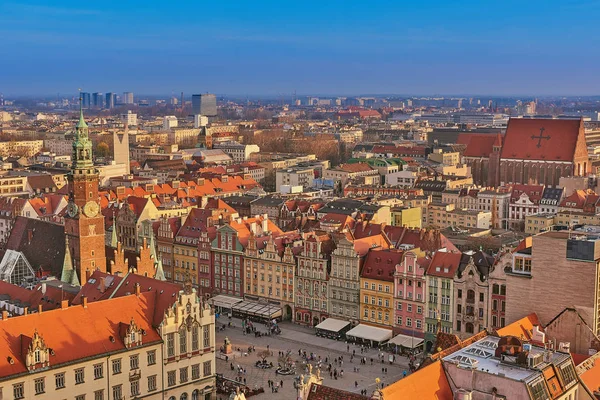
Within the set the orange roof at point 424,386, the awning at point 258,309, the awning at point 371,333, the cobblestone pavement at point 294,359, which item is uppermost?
the orange roof at point 424,386

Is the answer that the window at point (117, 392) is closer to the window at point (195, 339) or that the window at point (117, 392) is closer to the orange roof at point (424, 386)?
the window at point (195, 339)

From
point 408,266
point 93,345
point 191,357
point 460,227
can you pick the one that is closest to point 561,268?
point 408,266

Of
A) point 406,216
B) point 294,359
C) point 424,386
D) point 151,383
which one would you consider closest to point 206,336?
point 151,383

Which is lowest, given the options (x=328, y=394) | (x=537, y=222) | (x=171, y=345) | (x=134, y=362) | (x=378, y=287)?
(x=537, y=222)

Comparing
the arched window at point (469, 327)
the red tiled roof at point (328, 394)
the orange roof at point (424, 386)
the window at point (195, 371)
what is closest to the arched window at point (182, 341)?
the window at point (195, 371)

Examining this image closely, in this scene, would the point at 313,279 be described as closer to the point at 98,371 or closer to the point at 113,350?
the point at 113,350

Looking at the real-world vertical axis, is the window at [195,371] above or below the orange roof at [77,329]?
below

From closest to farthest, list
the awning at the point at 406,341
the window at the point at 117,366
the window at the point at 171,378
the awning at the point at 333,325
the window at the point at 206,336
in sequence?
the window at the point at 117,366, the window at the point at 171,378, the window at the point at 206,336, the awning at the point at 406,341, the awning at the point at 333,325
